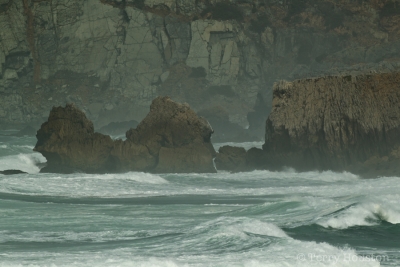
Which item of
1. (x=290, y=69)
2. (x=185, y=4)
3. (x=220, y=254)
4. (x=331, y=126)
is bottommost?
(x=220, y=254)

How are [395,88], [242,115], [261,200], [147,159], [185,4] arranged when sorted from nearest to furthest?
[261,200] < [395,88] < [147,159] < [242,115] < [185,4]

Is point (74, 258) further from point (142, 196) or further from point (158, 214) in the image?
point (142, 196)

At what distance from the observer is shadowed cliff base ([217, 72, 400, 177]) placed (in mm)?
33312

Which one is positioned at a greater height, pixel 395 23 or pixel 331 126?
pixel 395 23

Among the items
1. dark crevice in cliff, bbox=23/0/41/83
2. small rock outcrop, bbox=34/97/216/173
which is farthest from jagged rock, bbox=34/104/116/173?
dark crevice in cliff, bbox=23/0/41/83

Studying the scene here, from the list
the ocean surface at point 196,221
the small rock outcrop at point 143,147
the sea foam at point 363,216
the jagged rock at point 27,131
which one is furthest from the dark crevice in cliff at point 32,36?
the sea foam at point 363,216

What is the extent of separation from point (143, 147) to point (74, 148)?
290cm

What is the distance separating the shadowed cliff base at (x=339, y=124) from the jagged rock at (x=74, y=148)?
23.6ft

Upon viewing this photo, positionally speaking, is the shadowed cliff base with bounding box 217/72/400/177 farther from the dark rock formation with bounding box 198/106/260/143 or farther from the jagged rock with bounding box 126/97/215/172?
the dark rock formation with bounding box 198/106/260/143

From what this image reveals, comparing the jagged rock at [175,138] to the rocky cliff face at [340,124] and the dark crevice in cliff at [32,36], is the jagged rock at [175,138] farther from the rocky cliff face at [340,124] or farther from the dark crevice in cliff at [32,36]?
the dark crevice in cliff at [32,36]

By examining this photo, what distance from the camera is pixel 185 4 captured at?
79.6 metres

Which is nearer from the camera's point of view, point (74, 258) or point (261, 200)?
point (74, 258)

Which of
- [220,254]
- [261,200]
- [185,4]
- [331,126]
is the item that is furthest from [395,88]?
[185,4]

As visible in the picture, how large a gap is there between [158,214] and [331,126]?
12.1 metres
